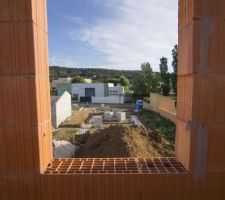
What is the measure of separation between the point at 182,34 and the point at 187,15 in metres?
0.40

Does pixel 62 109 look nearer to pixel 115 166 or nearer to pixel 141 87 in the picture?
pixel 115 166

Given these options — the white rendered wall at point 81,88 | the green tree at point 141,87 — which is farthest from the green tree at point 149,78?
the white rendered wall at point 81,88

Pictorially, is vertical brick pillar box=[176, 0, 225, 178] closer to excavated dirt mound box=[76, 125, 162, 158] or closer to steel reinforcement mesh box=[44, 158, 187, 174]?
steel reinforcement mesh box=[44, 158, 187, 174]

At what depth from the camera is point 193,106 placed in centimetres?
450

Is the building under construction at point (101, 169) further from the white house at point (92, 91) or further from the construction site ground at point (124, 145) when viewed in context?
the white house at point (92, 91)

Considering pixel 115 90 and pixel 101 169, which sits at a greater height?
pixel 101 169

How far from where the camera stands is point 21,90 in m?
4.41

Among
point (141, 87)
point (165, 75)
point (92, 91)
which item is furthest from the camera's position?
point (92, 91)

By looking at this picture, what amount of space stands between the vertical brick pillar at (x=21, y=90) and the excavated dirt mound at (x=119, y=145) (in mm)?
8797

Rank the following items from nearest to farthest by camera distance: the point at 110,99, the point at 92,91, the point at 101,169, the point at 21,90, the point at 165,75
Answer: the point at 21,90, the point at 101,169, the point at 165,75, the point at 110,99, the point at 92,91

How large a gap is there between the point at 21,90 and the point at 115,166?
7.34 feet

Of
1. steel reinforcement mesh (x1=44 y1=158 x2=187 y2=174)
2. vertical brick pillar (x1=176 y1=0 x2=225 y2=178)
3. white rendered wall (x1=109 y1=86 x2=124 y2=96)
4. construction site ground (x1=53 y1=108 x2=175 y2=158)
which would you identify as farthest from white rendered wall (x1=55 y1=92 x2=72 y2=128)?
white rendered wall (x1=109 y1=86 x2=124 y2=96)

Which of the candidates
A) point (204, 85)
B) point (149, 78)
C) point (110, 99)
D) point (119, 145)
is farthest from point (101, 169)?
point (110, 99)

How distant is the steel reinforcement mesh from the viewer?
4.72 meters
